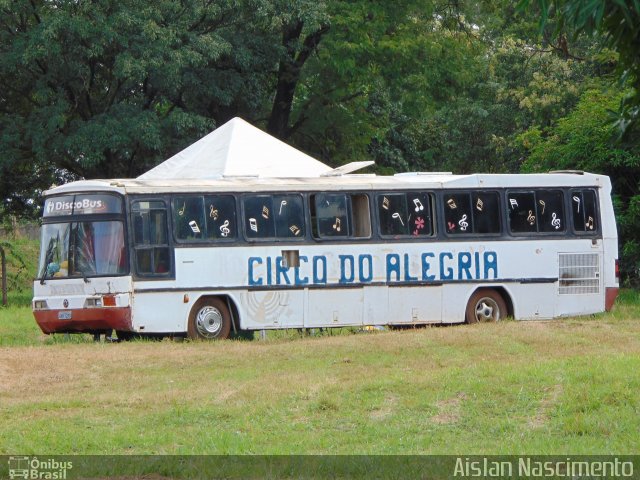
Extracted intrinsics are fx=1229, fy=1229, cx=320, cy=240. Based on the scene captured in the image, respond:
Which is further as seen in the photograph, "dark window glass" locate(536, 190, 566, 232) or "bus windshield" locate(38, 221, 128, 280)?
"dark window glass" locate(536, 190, 566, 232)

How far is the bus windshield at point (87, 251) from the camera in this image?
1948 cm

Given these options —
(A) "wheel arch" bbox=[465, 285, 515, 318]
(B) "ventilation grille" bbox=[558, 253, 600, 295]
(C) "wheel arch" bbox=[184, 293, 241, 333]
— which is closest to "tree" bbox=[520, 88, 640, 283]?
(B) "ventilation grille" bbox=[558, 253, 600, 295]

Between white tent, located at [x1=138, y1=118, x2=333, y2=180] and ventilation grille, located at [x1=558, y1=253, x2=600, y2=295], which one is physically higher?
white tent, located at [x1=138, y1=118, x2=333, y2=180]

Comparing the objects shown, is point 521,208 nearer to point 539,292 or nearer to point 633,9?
point 539,292

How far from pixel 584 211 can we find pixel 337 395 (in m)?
11.0

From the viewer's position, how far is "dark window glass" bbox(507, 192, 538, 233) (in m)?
22.0

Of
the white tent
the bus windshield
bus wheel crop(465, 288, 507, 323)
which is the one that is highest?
the white tent

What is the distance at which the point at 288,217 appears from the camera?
20672 millimetres

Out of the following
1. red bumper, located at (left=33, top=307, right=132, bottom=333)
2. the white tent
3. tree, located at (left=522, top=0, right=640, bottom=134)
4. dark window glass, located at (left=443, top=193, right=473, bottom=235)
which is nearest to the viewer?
tree, located at (left=522, top=0, right=640, bottom=134)

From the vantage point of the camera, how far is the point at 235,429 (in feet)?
37.0

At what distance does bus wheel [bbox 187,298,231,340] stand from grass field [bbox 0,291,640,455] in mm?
1187

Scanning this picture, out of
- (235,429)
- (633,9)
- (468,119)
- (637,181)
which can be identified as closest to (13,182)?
(637,181)

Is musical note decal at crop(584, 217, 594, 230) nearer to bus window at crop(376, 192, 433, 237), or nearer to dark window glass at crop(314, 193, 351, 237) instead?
bus window at crop(376, 192, 433, 237)

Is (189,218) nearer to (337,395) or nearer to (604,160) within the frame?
(337,395)
